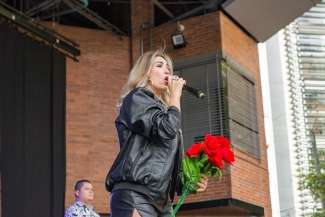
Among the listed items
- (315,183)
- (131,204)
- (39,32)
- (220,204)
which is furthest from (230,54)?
(131,204)

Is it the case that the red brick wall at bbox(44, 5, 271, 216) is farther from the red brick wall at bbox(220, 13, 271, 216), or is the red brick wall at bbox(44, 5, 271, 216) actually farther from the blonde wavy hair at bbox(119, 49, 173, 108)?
the blonde wavy hair at bbox(119, 49, 173, 108)

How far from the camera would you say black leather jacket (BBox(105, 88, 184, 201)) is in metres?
3.26

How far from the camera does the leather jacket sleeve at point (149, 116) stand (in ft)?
10.7

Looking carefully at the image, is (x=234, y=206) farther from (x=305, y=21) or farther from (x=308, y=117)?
(x=305, y=21)

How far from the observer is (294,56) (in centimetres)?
1384

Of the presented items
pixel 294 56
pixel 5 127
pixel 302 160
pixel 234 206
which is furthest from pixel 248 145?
pixel 5 127

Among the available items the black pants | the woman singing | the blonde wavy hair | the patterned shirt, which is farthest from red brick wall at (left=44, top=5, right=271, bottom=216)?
the black pants

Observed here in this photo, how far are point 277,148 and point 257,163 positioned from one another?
4.99 feet

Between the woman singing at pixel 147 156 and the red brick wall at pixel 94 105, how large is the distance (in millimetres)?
7187

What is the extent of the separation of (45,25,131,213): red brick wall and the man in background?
2.74 metres

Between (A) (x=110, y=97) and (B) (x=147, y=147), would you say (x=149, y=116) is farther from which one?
(A) (x=110, y=97)

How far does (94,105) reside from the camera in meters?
11.3

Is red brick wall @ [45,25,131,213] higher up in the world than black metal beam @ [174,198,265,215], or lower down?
higher up

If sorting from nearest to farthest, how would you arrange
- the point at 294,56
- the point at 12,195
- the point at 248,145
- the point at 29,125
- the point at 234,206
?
the point at 12,195
the point at 29,125
the point at 234,206
the point at 248,145
the point at 294,56
